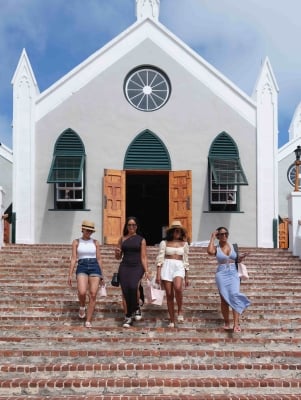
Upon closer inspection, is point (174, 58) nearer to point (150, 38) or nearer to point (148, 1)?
point (150, 38)

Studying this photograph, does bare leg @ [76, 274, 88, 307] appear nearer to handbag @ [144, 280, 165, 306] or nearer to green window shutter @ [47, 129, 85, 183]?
handbag @ [144, 280, 165, 306]

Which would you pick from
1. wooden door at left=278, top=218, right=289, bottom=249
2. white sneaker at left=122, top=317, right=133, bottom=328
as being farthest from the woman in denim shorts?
wooden door at left=278, top=218, right=289, bottom=249

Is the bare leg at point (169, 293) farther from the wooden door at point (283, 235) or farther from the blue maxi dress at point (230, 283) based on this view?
the wooden door at point (283, 235)

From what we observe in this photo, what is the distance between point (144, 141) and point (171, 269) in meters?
8.40

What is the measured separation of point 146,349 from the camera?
7.82 meters

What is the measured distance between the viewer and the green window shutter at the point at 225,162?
15969 mm

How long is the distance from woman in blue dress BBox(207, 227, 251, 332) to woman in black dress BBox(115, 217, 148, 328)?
107 cm

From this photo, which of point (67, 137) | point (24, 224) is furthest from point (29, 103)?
point (24, 224)

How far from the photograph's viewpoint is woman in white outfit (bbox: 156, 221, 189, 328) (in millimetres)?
8375

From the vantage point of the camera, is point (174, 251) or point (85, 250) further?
point (85, 250)

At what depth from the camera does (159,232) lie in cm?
2311

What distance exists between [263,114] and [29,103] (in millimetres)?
6748

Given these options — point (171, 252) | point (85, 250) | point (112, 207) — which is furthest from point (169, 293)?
point (112, 207)

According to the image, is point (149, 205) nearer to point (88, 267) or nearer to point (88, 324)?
point (88, 267)
